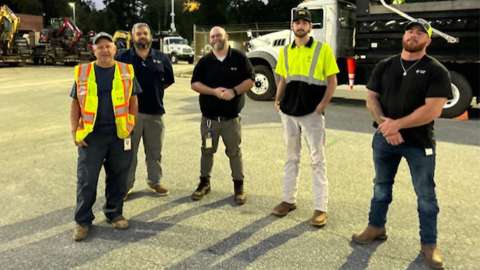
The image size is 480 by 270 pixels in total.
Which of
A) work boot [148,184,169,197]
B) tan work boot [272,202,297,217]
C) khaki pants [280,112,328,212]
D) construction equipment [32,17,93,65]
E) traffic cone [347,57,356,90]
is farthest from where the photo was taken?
construction equipment [32,17,93,65]

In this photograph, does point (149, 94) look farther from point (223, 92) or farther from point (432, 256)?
point (432, 256)

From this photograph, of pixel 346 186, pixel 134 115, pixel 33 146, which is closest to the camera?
pixel 134 115

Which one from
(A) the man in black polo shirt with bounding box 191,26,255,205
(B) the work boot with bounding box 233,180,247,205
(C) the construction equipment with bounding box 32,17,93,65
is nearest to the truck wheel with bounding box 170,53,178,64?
(C) the construction equipment with bounding box 32,17,93,65

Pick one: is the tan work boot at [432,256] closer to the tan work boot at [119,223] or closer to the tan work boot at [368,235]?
the tan work boot at [368,235]

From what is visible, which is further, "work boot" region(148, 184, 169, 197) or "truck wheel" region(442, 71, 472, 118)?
"truck wheel" region(442, 71, 472, 118)

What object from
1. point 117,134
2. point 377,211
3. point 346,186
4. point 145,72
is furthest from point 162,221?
point 346,186

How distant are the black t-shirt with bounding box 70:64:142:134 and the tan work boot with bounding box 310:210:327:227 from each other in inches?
77.1

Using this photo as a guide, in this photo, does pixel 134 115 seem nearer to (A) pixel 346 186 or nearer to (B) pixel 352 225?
(B) pixel 352 225

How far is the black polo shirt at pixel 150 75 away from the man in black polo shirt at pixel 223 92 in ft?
1.19

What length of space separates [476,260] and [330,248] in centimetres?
109

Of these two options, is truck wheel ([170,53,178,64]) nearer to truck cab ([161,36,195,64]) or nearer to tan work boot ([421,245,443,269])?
truck cab ([161,36,195,64])

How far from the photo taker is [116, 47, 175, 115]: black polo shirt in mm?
4645

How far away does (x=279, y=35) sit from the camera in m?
13.3

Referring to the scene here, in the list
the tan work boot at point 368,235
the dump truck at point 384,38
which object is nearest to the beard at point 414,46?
the tan work boot at point 368,235
